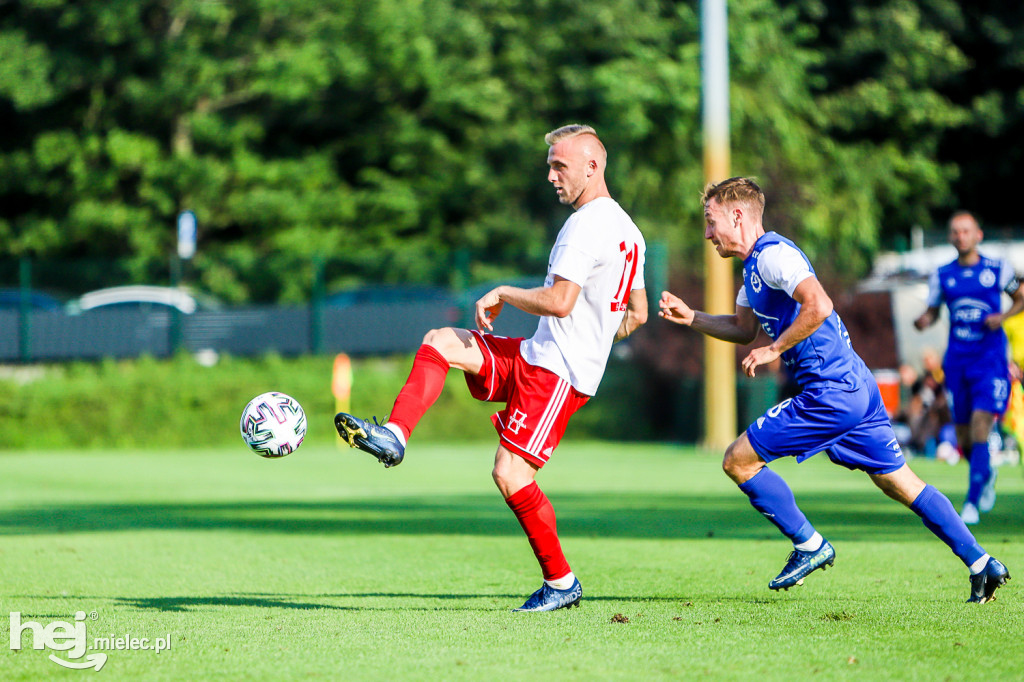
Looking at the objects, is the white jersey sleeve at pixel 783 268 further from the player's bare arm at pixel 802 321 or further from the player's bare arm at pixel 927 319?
the player's bare arm at pixel 927 319

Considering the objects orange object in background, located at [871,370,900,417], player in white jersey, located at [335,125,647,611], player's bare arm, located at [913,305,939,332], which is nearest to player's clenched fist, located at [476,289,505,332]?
player in white jersey, located at [335,125,647,611]

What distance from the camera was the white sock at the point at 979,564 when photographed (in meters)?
5.64

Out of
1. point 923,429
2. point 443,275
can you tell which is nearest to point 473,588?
point 923,429

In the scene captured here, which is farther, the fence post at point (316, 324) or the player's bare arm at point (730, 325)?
the fence post at point (316, 324)

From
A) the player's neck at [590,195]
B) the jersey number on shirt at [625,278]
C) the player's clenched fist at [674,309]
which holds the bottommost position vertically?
the player's clenched fist at [674,309]

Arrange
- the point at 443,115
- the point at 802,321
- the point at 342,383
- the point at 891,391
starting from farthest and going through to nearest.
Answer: the point at 443,115 < the point at 342,383 < the point at 891,391 < the point at 802,321

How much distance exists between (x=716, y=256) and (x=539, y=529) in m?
13.4

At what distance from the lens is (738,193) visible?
5891 millimetres

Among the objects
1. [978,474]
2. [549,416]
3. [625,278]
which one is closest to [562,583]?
[549,416]

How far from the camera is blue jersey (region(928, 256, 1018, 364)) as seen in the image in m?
9.05

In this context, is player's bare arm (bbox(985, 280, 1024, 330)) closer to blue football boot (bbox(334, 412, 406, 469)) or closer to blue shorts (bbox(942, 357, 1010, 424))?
Result: blue shorts (bbox(942, 357, 1010, 424))

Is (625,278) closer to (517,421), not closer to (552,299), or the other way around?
(552,299)

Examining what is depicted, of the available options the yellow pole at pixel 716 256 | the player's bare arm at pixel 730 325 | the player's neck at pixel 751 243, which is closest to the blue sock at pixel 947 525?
the player's bare arm at pixel 730 325

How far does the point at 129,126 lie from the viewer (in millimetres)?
33188
